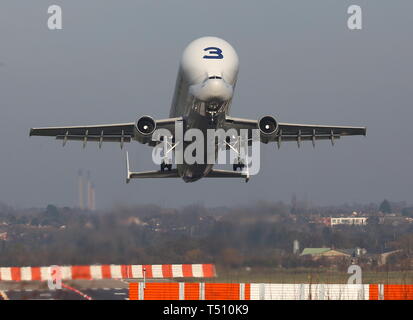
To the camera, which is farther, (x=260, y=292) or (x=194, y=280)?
(x=194, y=280)

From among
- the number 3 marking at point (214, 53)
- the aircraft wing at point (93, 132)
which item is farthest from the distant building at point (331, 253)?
the number 3 marking at point (214, 53)

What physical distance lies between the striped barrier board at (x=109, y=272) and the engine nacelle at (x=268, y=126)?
731cm

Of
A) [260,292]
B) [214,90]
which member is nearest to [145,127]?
[214,90]

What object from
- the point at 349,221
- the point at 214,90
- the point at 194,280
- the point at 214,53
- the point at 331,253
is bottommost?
the point at 194,280

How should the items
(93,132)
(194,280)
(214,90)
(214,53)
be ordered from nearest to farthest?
(194,280) < (214,90) < (214,53) < (93,132)

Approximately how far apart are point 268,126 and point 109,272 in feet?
38.7

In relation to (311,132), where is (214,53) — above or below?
above

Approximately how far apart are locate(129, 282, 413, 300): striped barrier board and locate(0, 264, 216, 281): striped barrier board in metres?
2.05

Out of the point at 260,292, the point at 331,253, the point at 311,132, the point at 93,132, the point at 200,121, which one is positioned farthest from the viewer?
the point at 311,132

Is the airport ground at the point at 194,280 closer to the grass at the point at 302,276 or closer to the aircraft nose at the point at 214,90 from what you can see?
the grass at the point at 302,276

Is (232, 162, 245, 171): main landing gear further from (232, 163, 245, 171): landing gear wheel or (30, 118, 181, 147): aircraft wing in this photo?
(30, 118, 181, 147): aircraft wing

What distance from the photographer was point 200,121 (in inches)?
1559

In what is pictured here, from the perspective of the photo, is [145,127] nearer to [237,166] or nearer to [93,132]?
[237,166]
